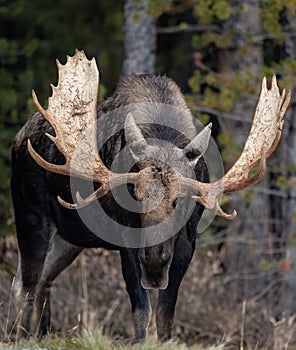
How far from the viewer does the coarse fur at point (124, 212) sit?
9148 millimetres

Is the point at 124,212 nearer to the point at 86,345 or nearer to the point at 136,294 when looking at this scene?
the point at 136,294

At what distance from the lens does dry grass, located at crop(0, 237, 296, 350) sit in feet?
43.0

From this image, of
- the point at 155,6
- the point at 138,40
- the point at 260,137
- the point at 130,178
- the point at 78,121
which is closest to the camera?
the point at 130,178

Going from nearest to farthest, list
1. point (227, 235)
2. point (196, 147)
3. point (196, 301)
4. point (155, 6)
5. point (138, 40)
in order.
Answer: point (196, 147)
point (155, 6)
point (196, 301)
point (138, 40)
point (227, 235)

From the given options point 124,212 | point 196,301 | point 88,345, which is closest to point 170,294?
point 124,212

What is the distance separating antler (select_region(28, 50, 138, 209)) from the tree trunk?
4.51 meters

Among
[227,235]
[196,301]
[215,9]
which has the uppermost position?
[215,9]

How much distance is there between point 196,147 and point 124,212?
857 mm

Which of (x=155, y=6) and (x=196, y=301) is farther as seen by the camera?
(x=196, y=301)

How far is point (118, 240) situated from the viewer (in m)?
9.86

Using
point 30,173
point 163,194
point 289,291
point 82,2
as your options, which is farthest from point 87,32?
point 163,194

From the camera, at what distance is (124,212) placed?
970 centimetres

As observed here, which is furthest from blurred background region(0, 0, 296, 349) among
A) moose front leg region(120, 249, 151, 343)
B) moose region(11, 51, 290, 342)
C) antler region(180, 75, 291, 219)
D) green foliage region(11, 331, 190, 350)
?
green foliage region(11, 331, 190, 350)

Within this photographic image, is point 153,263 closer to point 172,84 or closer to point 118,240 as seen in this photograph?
point 118,240
